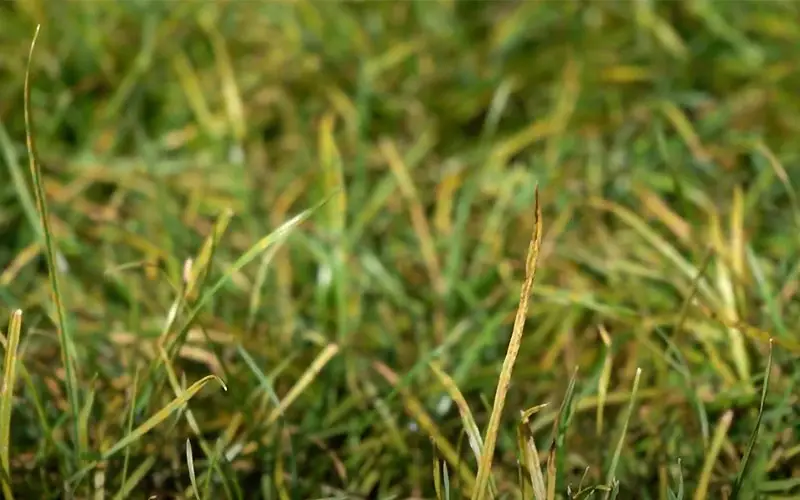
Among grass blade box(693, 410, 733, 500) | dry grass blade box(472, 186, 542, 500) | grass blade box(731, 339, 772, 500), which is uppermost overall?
dry grass blade box(472, 186, 542, 500)

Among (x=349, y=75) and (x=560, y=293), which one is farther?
(x=349, y=75)

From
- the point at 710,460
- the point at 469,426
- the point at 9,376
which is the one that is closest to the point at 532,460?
the point at 469,426

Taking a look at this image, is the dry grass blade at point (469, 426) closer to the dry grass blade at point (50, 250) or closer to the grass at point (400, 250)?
the grass at point (400, 250)

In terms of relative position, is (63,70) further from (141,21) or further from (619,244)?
(619,244)

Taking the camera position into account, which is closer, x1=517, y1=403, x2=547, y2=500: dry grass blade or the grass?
x1=517, y1=403, x2=547, y2=500: dry grass blade

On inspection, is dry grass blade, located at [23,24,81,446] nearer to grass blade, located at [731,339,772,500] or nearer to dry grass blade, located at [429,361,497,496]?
dry grass blade, located at [429,361,497,496]

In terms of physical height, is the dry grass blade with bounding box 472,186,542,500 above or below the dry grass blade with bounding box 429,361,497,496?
above

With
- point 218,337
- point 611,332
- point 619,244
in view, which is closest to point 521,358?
point 611,332

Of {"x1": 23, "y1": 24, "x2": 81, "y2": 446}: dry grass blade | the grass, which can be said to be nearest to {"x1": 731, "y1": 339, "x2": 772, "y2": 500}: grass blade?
the grass
